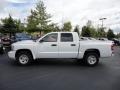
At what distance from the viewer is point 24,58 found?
11508 mm

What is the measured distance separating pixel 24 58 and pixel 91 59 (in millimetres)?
3610

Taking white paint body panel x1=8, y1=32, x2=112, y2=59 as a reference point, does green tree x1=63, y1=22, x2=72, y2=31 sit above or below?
above

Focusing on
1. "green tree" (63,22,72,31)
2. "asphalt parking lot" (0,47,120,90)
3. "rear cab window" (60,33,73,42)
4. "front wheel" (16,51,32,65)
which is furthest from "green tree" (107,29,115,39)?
"asphalt parking lot" (0,47,120,90)

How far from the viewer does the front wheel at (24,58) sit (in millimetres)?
11461

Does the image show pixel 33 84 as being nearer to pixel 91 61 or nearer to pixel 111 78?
pixel 111 78

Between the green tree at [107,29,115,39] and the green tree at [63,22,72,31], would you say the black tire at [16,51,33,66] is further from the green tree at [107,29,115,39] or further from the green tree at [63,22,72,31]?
the green tree at [107,29,115,39]

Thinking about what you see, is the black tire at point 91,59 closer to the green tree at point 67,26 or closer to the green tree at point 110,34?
the green tree at point 67,26

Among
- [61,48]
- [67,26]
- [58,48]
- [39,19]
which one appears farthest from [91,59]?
[67,26]

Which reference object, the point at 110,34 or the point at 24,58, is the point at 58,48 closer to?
the point at 24,58

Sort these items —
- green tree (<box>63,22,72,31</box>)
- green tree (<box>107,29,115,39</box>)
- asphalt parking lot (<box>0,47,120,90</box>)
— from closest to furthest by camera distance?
1. asphalt parking lot (<box>0,47,120,90</box>)
2. green tree (<box>63,22,72,31</box>)
3. green tree (<box>107,29,115,39</box>)

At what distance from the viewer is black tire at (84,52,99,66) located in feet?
38.4

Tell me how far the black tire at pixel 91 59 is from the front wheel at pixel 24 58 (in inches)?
119

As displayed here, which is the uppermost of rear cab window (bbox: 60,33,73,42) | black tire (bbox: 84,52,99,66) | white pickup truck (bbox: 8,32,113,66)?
rear cab window (bbox: 60,33,73,42)

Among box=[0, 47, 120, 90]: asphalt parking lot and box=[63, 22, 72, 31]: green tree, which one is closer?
box=[0, 47, 120, 90]: asphalt parking lot
